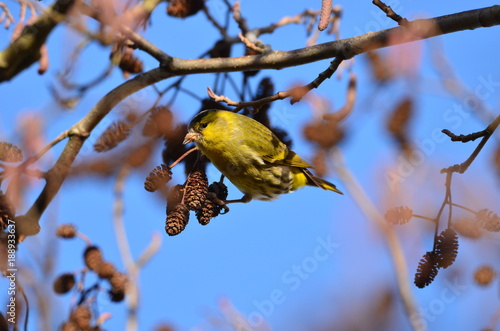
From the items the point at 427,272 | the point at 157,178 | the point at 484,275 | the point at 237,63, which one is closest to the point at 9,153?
the point at 157,178

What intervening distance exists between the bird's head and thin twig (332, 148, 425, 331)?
1203 millimetres

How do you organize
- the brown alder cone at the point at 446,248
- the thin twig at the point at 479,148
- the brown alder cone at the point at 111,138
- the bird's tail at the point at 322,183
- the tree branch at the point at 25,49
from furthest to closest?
the bird's tail at the point at 322,183
the tree branch at the point at 25,49
the brown alder cone at the point at 111,138
the brown alder cone at the point at 446,248
the thin twig at the point at 479,148

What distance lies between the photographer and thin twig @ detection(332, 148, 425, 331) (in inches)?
105

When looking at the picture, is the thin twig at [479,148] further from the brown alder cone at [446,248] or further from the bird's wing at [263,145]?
the bird's wing at [263,145]

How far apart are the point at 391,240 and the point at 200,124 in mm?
1374

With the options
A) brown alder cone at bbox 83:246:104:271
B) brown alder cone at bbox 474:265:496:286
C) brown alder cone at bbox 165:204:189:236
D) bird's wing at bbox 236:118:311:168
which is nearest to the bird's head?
bird's wing at bbox 236:118:311:168

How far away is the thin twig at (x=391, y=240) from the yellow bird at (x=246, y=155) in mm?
649

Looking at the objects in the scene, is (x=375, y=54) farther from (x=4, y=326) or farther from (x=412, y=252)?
(x=4, y=326)

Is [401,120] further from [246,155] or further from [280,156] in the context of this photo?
[246,155]

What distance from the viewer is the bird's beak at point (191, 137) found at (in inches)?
81.1

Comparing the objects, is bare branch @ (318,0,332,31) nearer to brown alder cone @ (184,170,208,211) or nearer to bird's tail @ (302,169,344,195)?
brown alder cone @ (184,170,208,211)

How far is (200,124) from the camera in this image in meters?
2.38

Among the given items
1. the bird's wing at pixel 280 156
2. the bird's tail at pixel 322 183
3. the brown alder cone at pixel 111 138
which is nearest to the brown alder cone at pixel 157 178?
the brown alder cone at pixel 111 138

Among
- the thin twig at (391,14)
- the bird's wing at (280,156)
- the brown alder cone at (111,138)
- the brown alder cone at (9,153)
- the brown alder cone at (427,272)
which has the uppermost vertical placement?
the bird's wing at (280,156)
